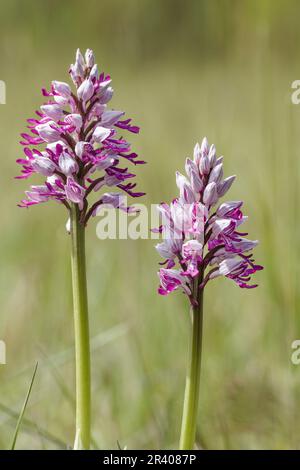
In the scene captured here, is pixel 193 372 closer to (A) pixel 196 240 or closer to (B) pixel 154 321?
(A) pixel 196 240

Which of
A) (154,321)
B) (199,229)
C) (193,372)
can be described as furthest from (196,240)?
(154,321)

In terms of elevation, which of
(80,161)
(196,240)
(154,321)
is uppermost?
(80,161)

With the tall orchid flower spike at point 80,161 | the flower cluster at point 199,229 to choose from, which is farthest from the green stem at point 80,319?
the flower cluster at point 199,229

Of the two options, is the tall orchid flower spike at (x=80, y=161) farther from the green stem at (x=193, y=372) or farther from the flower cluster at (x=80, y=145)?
the green stem at (x=193, y=372)

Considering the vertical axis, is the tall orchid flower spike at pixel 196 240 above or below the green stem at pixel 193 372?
above

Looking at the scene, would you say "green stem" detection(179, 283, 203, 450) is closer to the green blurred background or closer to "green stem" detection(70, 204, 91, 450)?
"green stem" detection(70, 204, 91, 450)
